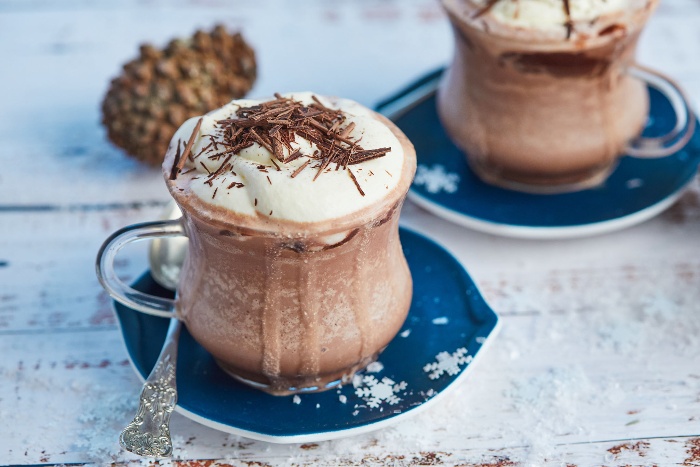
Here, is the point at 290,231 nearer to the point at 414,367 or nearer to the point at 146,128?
the point at 414,367

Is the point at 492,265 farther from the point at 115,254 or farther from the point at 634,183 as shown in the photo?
the point at 115,254

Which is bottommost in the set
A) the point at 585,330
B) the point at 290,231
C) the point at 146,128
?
the point at 585,330

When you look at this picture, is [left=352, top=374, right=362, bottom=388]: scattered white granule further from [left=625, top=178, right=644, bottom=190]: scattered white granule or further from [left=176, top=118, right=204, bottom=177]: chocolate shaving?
[left=625, top=178, right=644, bottom=190]: scattered white granule

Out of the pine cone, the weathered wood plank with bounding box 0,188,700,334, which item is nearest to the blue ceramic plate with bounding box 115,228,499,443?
the weathered wood plank with bounding box 0,188,700,334

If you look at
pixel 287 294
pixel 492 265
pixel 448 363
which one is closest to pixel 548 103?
pixel 492 265

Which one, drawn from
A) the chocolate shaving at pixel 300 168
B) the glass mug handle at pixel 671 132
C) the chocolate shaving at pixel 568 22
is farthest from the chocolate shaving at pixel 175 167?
the glass mug handle at pixel 671 132

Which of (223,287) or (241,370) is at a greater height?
(223,287)

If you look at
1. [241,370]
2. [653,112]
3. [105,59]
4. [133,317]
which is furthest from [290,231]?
[105,59]
